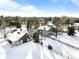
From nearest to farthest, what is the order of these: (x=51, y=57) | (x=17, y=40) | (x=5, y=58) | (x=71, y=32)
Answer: (x=5, y=58), (x=51, y=57), (x=17, y=40), (x=71, y=32)

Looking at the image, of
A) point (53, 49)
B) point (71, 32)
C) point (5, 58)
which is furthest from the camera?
point (71, 32)

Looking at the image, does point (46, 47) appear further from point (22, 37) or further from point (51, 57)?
point (22, 37)

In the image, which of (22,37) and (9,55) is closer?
(9,55)

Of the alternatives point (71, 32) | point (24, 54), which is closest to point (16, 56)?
point (24, 54)

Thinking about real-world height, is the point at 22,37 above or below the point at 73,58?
above

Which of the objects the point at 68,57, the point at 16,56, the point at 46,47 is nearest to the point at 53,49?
the point at 46,47

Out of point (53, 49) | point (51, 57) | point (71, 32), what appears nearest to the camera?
point (51, 57)

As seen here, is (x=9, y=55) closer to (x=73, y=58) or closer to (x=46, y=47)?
(x=46, y=47)

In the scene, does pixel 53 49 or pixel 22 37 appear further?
pixel 22 37

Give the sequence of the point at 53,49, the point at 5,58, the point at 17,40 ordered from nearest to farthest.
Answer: the point at 5,58 < the point at 53,49 < the point at 17,40
